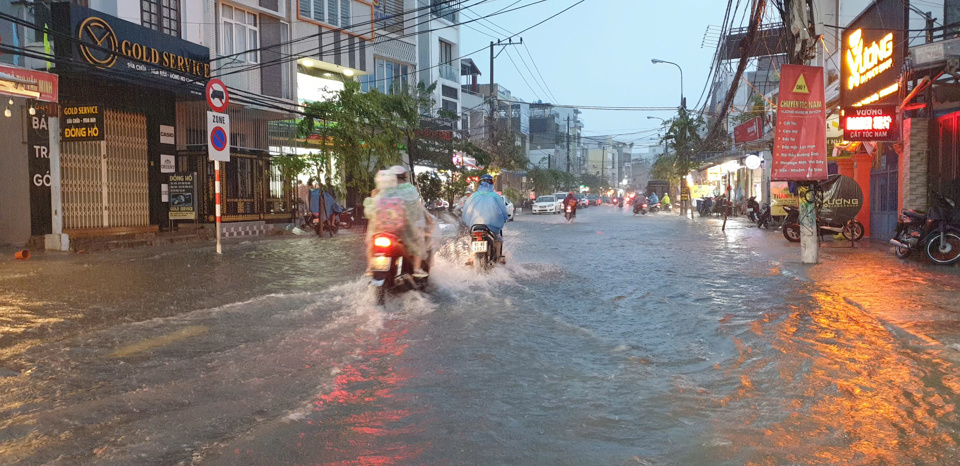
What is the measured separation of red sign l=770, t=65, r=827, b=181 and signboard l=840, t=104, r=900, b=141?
312cm

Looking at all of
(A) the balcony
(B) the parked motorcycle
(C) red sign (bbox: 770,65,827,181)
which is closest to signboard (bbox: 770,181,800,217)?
(C) red sign (bbox: 770,65,827,181)

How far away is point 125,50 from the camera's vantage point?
16859 mm

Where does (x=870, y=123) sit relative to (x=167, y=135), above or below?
below

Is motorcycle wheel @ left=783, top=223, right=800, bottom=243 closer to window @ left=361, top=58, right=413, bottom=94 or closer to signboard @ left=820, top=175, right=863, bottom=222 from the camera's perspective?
signboard @ left=820, top=175, right=863, bottom=222

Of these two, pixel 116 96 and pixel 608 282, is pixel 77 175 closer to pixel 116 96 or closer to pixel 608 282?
pixel 116 96

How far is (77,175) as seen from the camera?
17906 millimetres

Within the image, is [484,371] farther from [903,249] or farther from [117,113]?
[117,113]

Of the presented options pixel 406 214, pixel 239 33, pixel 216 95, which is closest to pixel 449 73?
pixel 239 33

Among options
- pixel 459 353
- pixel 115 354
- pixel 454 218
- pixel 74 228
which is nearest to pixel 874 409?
pixel 459 353

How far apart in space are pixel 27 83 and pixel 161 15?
847cm

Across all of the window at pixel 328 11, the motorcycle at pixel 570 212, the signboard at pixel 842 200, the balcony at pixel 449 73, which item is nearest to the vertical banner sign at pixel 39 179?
the window at pixel 328 11

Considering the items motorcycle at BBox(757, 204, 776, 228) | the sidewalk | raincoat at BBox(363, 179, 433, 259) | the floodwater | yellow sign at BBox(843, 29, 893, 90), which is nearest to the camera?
the floodwater

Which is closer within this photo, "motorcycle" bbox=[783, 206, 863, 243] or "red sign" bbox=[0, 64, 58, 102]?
"red sign" bbox=[0, 64, 58, 102]

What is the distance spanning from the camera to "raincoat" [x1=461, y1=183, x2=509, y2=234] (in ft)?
35.7
